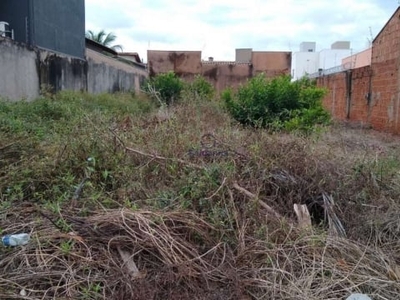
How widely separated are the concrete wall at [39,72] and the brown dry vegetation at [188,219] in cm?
408

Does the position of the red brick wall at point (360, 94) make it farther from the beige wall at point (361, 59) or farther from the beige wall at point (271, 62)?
the beige wall at point (361, 59)

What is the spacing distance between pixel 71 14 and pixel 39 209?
12246 millimetres

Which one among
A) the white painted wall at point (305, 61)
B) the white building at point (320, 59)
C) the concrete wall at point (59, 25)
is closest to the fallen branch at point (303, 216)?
the concrete wall at point (59, 25)

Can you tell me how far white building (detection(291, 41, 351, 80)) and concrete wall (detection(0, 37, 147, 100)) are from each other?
21.3 metres

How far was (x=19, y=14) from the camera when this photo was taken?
1007cm

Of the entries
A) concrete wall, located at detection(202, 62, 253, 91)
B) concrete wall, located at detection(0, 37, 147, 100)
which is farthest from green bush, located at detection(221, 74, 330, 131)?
concrete wall, located at detection(202, 62, 253, 91)

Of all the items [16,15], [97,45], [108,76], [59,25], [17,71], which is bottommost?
[17,71]

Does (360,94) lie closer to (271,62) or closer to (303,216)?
(271,62)

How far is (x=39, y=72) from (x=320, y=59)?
1162 inches

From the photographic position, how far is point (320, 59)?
3369 centimetres

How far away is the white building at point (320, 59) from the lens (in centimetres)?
3212

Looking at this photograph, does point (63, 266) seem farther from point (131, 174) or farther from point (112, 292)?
point (131, 174)

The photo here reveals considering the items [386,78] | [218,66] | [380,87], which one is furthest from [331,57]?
[386,78]

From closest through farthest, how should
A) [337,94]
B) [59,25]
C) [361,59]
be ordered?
[59,25], [337,94], [361,59]
